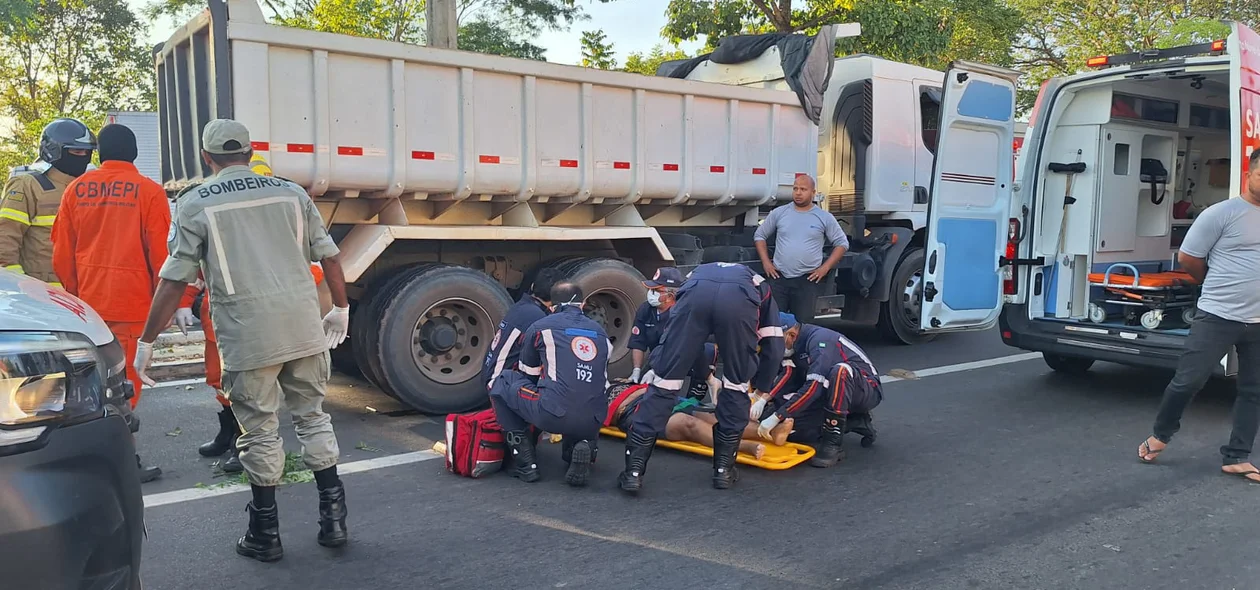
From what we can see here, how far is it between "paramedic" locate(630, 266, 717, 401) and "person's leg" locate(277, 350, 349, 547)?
5.96ft

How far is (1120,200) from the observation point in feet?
24.9

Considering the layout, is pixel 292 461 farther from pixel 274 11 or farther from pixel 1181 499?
pixel 274 11

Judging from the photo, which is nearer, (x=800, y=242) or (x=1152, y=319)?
(x=1152, y=319)

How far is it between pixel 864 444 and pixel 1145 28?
1853cm

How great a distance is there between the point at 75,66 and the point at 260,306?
23.2 m

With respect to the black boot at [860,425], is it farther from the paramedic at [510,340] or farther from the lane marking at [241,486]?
the lane marking at [241,486]

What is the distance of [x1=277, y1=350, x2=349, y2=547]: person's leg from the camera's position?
3.76 metres

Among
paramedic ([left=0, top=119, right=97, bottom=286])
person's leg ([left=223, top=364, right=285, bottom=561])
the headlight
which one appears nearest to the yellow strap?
paramedic ([left=0, top=119, right=97, bottom=286])

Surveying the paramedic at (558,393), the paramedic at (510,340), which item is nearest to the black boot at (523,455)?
the paramedic at (558,393)

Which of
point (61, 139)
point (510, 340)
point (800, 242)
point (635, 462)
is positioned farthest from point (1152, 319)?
point (61, 139)

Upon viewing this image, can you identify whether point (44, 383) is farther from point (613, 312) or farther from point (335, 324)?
point (613, 312)

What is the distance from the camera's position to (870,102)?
28.0ft

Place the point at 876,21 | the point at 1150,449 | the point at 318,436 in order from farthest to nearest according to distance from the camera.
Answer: the point at 876,21 < the point at 1150,449 < the point at 318,436

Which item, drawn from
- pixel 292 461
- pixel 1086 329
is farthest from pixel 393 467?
pixel 1086 329
